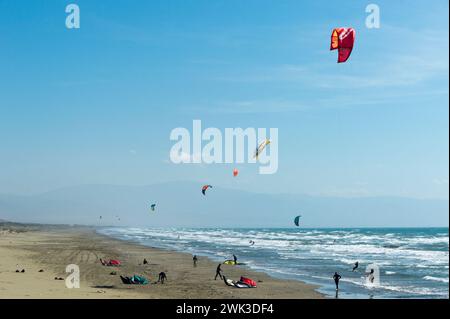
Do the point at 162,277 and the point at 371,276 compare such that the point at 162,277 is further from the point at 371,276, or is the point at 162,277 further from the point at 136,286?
the point at 371,276

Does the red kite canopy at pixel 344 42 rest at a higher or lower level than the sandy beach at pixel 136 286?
higher

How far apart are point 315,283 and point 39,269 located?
13842 mm

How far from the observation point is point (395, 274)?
95.3 feet

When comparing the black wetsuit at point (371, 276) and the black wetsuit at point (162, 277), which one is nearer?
the black wetsuit at point (162, 277)

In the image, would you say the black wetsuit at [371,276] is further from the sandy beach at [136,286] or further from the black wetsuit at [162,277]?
the black wetsuit at [162,277]

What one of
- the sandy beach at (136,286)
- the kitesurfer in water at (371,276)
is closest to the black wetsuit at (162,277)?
the sandy beach at (136,286)

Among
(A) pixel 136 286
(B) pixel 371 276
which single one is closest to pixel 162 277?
(A) pixel 136 286

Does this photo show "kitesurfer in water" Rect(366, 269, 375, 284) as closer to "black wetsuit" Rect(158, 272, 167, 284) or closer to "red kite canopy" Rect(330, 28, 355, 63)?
"black wetsuit" Rect(158, 272, 167, 284)

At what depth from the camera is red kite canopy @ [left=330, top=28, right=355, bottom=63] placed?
60.1 feet

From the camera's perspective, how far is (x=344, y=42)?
60.7 feet

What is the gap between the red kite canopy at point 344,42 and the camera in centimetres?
1831

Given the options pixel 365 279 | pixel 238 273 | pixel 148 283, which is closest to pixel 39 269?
pixel 148 283
